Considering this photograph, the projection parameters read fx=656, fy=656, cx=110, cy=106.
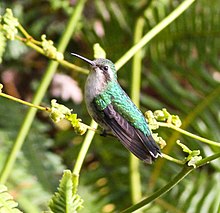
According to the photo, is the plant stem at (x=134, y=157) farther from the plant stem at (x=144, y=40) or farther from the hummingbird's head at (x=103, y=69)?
the hummingbird's head at (x=103, y=69)

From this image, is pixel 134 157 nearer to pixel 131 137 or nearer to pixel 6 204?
pixel 131 137

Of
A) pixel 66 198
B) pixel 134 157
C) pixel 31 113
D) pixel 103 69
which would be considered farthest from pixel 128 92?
pixel 66 198

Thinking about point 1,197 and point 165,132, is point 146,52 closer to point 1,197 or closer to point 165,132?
point 165,132

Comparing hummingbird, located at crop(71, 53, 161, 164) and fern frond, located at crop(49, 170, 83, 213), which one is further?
hummingbird, located at crop(71, 53, 161, 164)

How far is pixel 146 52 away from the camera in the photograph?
2598mm

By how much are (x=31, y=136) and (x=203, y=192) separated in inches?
25.3

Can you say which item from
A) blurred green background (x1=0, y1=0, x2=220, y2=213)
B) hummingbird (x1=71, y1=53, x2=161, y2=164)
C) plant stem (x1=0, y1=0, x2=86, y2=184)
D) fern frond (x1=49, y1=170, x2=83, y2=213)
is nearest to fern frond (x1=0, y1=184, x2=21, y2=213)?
fern frond (x1=49, y1=170, x2=83, y2=213)

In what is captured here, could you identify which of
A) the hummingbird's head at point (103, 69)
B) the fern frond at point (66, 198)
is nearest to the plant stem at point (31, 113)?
the hummingbird's head at point (103, 69)

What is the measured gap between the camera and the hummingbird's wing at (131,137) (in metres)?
1.15

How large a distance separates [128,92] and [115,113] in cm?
116

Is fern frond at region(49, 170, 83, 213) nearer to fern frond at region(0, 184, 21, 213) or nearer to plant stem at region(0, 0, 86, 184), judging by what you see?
fern frond at region(0, 184, 21, 213)

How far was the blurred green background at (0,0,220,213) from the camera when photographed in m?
2.23

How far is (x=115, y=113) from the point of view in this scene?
1.27m

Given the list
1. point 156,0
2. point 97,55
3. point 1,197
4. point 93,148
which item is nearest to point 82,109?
point 93,148
